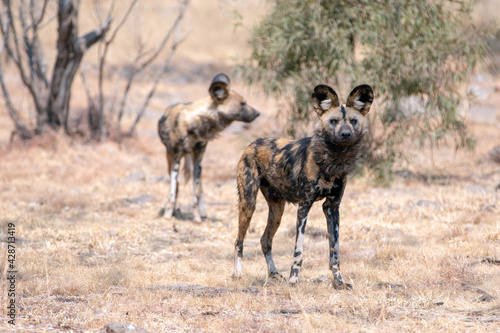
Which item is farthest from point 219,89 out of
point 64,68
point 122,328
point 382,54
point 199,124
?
point 64,68

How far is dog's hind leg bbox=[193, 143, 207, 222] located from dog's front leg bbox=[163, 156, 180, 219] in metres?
0.32

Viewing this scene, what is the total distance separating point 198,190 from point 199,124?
3.63 feet

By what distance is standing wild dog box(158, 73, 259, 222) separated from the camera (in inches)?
362

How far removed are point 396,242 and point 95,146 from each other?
998 cm

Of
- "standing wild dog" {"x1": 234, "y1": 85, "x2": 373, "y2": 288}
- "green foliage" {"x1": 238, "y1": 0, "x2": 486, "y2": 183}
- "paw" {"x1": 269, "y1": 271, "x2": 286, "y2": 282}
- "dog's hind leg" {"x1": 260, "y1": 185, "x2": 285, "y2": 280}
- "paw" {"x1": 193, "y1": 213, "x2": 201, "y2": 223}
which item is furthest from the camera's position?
"green foliage" {"x1": 238, "y1": 0, "x2": 486, "y2": 183}

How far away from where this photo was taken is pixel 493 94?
22812mm

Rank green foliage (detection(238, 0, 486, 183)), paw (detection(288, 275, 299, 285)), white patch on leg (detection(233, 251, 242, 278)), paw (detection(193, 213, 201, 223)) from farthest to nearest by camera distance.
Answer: green foliage (detection(238, 0, 486, 183)) < paw (detection(193, 213, 201, 223)) < white patch on leg (detection(233, 251, 242, 278)) < paw (detection(288, 275, 299, 285))

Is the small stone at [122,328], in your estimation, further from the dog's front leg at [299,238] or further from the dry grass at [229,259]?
the dog's front leg at [299,238]

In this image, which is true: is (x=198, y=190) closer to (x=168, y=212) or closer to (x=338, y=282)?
(x=168, y=212)

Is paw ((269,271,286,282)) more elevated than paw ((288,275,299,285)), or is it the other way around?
Answer: paw ((288,275,299,285))

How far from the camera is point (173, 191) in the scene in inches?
363

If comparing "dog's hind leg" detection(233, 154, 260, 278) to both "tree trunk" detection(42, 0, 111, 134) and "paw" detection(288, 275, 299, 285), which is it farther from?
"tree trunk" detection(42, 0, 111, 134)

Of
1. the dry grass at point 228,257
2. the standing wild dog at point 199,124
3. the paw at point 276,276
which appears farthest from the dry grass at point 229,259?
the standing wild dog at point 199,124

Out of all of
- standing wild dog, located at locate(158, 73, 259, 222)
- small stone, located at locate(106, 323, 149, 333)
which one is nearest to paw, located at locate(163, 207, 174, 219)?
standing wild dog, located at locate(158, 73, 259, 222)
